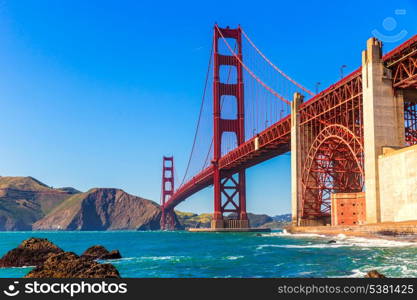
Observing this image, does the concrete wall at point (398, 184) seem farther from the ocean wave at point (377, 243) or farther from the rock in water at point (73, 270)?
the rock in water at point (73, 270)

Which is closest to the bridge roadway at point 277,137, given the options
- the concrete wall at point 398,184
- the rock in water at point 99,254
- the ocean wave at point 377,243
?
the concrete wall at point 398,184

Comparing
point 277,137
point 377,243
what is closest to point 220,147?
point 277,137

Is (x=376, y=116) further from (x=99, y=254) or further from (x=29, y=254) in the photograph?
(x=29, y=254)

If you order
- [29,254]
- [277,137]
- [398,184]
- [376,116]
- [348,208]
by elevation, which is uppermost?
[277,137]

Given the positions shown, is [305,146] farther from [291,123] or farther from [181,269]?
[181,269]

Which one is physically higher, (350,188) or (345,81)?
(345,81)

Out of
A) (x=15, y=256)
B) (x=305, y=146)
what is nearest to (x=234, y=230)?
(x=305, y=146)
